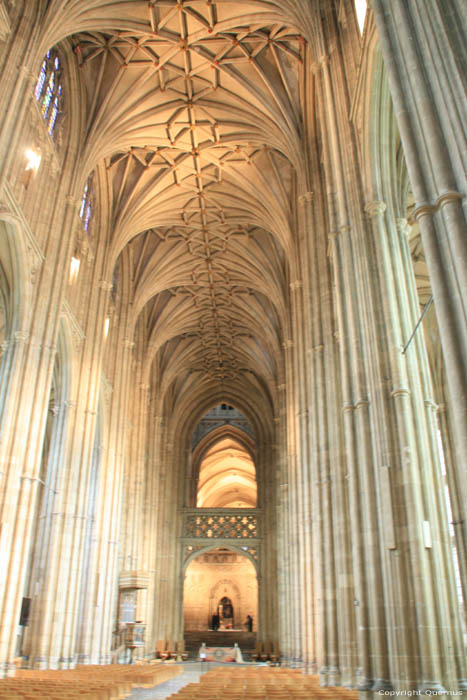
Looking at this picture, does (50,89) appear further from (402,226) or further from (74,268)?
(402,226)

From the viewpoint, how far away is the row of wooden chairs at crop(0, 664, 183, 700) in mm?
7234

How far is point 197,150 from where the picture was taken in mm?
22156

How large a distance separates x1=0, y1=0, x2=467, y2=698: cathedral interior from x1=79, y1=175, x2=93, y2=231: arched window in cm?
15

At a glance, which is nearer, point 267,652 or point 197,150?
point 197,150

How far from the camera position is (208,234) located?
2702 centimetres

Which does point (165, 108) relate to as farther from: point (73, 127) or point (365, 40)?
point (365, 40)

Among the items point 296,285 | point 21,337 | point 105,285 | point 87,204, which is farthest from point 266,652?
point 87,204

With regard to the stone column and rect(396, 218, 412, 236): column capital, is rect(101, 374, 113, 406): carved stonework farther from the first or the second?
the stone column

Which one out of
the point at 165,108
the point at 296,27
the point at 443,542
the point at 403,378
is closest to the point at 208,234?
the point at 165,108

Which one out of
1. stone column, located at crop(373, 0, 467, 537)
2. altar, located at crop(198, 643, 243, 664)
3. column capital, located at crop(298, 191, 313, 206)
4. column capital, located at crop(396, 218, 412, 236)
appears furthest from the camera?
altar, located at crop(198, 643, 243, 664)

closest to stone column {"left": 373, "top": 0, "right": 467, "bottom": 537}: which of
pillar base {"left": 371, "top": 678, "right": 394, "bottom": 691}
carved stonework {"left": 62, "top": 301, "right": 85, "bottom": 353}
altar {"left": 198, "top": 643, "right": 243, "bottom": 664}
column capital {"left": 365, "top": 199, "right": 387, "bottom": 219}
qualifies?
column capital {"left": 365, "top": 199, "right": 387, "bottom": 219}

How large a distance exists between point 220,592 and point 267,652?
55.8 feet

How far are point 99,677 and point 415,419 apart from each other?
30.1 ft

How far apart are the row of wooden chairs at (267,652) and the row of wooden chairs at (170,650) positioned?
4077 millimetres
